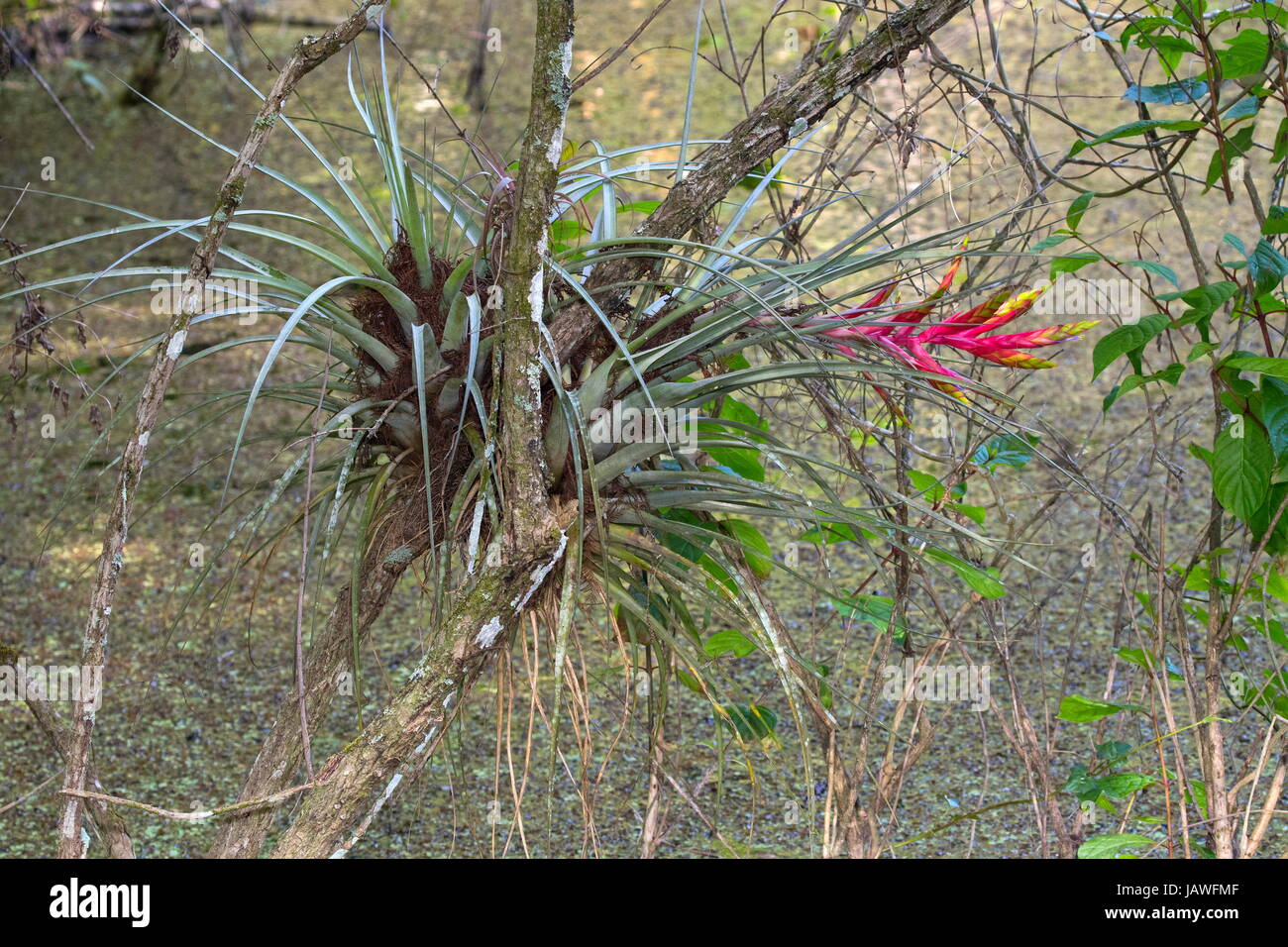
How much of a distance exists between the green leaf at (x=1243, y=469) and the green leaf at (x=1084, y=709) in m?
0.23

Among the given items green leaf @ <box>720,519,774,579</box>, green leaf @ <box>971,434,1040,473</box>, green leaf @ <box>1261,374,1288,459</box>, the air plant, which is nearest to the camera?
the air plant

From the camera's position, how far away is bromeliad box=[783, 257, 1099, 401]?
3.67 feet

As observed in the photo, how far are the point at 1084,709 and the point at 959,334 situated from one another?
407 mm

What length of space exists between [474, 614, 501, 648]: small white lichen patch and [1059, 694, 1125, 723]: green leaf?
58cm

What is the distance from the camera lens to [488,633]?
1057 millimetres

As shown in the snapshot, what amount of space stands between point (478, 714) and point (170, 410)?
124 centimetres

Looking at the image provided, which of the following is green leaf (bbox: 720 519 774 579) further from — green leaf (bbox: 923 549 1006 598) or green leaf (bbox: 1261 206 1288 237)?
green leaf (bbox: 1261 206 1288 237)

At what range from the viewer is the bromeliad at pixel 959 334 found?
1.12 meters

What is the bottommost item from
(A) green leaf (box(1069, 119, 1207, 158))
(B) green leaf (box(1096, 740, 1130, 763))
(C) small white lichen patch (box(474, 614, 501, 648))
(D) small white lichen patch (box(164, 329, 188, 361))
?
(B) green leaf (box(1096, 740, 1130, 763))

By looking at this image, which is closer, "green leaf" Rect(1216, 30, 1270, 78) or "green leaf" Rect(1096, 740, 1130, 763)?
"green leaf" Rect(1216, 30, 1270, 78)

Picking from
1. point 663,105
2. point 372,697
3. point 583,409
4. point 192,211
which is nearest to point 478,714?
point 372,697

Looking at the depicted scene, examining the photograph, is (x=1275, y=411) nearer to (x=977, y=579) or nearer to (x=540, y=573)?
(x=977, y=579)

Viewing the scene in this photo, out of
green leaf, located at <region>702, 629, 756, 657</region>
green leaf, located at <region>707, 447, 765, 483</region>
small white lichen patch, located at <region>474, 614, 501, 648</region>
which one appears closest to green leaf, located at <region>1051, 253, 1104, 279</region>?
green leaf, located at <region>707, 447, 765, 483</region>

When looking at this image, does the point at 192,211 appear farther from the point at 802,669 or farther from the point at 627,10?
the point at 802,669
